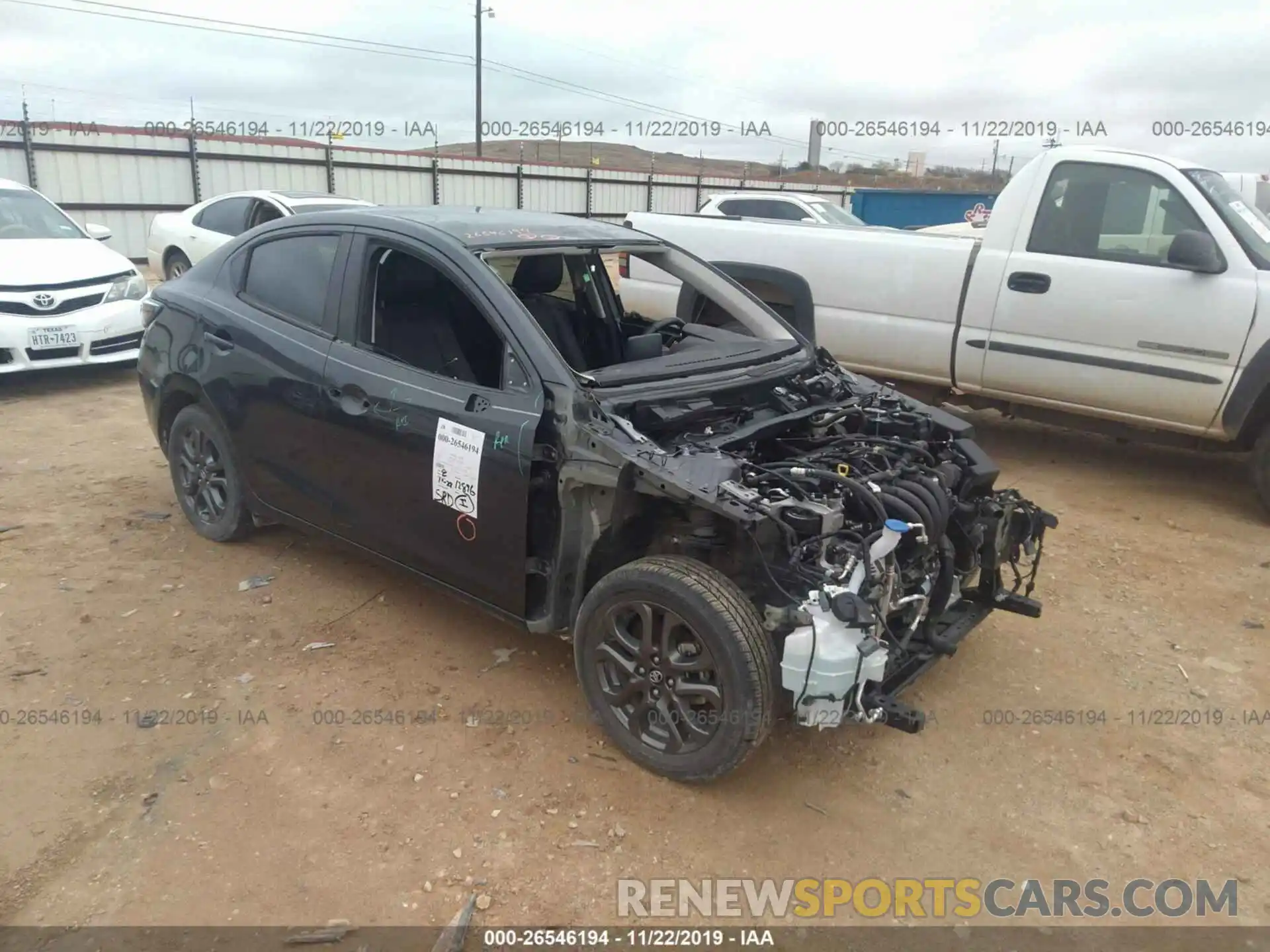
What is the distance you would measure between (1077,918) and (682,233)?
5792mm

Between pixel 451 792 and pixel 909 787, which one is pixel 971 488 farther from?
pixel 451 792

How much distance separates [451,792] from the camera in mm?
3010

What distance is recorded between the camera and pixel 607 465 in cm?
303

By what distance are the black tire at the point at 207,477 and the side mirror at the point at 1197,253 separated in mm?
5298

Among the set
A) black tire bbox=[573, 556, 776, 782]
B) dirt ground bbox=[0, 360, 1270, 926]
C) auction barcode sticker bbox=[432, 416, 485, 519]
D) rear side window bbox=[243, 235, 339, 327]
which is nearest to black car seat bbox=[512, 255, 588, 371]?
auction barcode sticker bbox=[432, 416, 485, 519]

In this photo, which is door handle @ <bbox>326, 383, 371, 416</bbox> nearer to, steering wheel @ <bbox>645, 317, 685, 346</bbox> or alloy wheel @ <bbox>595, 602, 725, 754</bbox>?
alloy wheel @ <bbox>595, 602, 725, 754</bbox>

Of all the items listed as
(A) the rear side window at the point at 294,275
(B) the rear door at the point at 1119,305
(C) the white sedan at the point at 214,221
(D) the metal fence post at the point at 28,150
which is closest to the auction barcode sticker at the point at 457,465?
(A) the rear side window at the point at 294,275

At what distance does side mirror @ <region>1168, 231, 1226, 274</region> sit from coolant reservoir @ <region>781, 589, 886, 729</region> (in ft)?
13.0

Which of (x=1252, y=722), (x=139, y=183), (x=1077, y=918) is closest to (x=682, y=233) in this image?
→ (x=1252, y=722)

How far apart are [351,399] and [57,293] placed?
18.4 ft

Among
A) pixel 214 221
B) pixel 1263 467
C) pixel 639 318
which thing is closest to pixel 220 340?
pixel 639 318

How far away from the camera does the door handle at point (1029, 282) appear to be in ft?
19.3

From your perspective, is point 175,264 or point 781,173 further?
point 781,173

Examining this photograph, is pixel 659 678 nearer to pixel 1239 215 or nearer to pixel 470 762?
pixel 470 762
